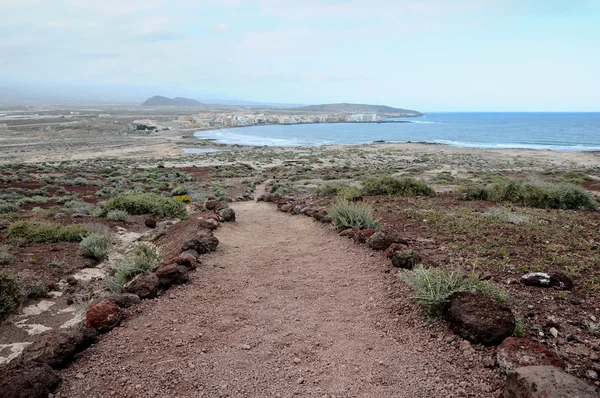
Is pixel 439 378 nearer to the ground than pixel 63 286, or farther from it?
farther from it

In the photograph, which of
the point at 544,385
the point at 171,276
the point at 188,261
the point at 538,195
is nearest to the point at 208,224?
the point at 188,261

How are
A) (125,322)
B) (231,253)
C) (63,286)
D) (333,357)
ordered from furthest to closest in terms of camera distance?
1. (231,253)
2. (63,286)
3. (125,322)
4. (333,357)

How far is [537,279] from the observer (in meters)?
5.39

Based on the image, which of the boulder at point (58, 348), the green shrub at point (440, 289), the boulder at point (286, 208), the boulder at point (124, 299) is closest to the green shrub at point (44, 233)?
the boulder at point (124, 299)

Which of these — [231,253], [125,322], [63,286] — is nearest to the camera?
[125,322]

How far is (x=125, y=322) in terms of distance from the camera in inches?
196

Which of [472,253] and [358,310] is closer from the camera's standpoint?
[358,310]

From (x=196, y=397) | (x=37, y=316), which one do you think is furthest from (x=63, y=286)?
(x=196, y=397)

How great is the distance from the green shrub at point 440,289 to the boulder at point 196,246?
4237 mm

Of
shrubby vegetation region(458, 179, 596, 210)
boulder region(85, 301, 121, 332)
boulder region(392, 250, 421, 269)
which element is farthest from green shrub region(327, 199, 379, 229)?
shrubby vegetation region(458, 179, 596, 210)

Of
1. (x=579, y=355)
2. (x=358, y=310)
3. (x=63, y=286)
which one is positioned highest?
(x=579, y=355)

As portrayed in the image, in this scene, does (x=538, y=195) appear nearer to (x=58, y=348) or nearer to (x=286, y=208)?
(x=286, y=208)

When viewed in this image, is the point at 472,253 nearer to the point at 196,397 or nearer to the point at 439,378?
the point at 439,378

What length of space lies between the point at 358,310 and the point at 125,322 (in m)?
3.04
